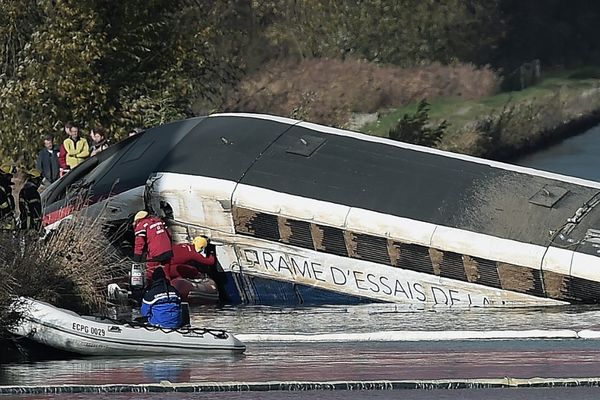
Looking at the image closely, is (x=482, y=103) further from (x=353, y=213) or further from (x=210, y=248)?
(x=353, y=213)

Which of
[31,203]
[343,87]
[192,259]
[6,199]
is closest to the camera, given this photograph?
[31,203]

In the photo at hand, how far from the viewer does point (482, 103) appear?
176 ft

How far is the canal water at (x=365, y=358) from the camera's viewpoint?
13.6 metres

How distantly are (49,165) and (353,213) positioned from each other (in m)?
7.05

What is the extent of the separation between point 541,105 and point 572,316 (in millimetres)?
34082

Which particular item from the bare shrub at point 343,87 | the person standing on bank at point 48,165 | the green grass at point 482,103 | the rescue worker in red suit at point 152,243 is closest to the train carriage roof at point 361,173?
the rescue worker in red suit at point 152,243

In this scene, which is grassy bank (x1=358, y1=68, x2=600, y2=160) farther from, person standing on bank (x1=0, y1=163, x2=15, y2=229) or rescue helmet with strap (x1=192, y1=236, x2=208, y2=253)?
person standing on bank (x1=0, y1=163, x2=15, y2=229)

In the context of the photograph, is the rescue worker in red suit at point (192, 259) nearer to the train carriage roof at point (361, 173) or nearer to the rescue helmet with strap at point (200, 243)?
the rescue helmet with strap at point (200, 243)

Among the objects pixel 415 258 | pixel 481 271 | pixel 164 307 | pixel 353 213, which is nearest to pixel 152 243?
pixel 353 213

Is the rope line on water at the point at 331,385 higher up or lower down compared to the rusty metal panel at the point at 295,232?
higher up

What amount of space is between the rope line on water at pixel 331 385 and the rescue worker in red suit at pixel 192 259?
28.2 ft

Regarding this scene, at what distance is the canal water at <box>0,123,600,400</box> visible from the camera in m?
13.6

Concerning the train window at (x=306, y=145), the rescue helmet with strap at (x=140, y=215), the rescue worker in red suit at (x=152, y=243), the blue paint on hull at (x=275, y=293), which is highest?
the train window at (x=306, y=145)

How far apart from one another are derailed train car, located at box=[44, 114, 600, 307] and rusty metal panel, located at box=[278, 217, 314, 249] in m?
0.01
